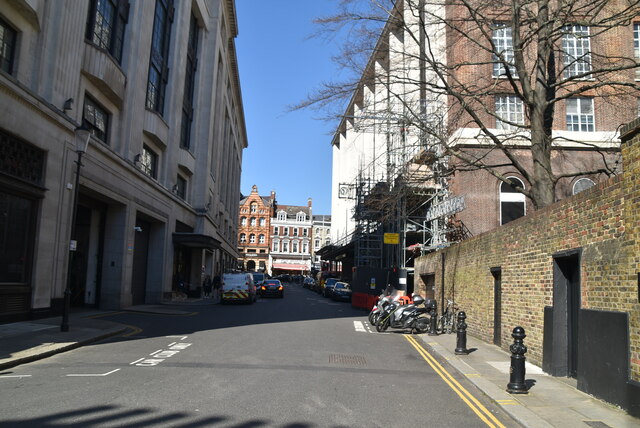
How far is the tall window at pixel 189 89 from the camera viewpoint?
35.3 metres

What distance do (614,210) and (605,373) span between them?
2.30 m

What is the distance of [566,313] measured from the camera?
9195 millimetres

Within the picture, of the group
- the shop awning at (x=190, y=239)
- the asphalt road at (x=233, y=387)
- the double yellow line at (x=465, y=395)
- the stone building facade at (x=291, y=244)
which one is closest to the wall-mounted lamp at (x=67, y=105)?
the asphalt road at (x=233, y=387)

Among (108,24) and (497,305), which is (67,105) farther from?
(497,305)

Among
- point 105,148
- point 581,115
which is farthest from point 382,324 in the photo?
point 581,115

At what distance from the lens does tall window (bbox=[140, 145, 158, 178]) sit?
26552mm

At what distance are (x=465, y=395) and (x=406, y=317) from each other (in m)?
8.68

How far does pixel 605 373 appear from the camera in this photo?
721 cm

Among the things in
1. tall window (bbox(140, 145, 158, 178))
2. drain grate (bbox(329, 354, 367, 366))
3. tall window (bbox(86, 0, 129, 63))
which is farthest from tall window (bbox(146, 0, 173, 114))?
drain grate (bbox(329, 354, 367, 366))

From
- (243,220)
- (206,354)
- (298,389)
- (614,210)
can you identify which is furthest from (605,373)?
(243,220)

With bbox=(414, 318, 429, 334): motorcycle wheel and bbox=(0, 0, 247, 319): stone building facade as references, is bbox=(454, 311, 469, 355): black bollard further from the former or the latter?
bbox=(0, 0, 247, 319): stone building facade

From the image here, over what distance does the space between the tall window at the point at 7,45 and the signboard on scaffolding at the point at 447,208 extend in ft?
64.5

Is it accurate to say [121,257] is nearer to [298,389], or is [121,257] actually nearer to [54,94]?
[54,94]

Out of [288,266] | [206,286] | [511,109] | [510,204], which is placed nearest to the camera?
[511,109]
